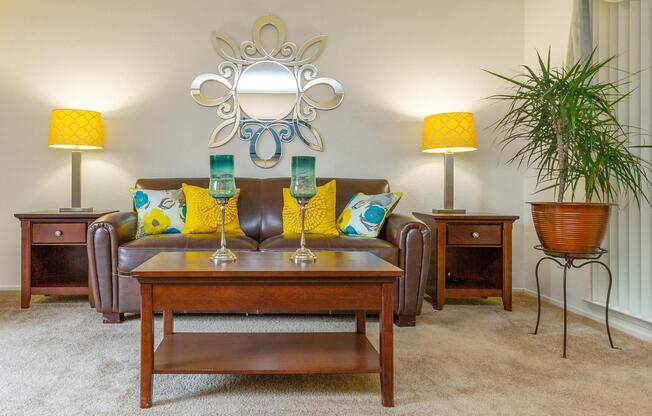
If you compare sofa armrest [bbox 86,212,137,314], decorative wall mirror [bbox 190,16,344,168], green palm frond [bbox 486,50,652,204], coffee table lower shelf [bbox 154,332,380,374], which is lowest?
coffee table lower shelf [bbox 154,332,380,374]

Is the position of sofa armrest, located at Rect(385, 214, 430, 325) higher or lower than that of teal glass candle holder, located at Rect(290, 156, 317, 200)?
lower

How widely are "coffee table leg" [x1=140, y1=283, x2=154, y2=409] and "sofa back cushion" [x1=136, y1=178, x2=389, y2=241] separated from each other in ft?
5.21

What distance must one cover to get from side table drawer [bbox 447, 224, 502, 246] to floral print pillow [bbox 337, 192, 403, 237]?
439 millimetres

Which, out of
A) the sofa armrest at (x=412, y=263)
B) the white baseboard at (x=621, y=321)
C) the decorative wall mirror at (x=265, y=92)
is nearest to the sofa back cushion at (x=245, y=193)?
the decorative wall mirror at (x=265, y=92)

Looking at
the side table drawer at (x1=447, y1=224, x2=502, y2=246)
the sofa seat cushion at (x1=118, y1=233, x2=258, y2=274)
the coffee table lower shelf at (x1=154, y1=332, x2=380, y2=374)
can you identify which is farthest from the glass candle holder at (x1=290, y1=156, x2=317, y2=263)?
the side table drawer at (x1=447, y1=224, x2=502, y2=246)

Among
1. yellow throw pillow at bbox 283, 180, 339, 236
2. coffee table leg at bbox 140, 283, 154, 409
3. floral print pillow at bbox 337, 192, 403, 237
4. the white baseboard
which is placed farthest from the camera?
yellow throw pillow at bbox 283, 180, 339, 236

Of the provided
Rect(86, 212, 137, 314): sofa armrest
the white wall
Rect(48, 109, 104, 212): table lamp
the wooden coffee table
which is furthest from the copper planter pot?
Rect(48, 109, 104, 212): table lamp

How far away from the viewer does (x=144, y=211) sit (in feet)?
9.32

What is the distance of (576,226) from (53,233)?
119 inches

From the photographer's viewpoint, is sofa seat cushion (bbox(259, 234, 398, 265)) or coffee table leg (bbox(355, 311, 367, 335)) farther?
sofa seat cushion (bbox(259, 234, 398, 265))

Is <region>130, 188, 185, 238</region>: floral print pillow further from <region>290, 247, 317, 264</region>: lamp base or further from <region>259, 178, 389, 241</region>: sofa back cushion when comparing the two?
<region>290, 247, 317, 264</region>: lamp base

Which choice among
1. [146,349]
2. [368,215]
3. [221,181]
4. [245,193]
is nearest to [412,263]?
[368,215]

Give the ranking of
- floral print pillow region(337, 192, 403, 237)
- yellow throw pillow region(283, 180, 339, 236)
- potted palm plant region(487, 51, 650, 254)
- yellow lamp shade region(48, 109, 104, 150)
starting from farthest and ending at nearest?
yellow lamp shade region(48, 109, 104, 150) < yellow throw pillow region(283, 180, 339, 236) < floral print pillow region(337, 192, 403, 237) < potted palm plant region(487, 51, 650, 254)

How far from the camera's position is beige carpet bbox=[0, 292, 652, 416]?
149 centimetres
